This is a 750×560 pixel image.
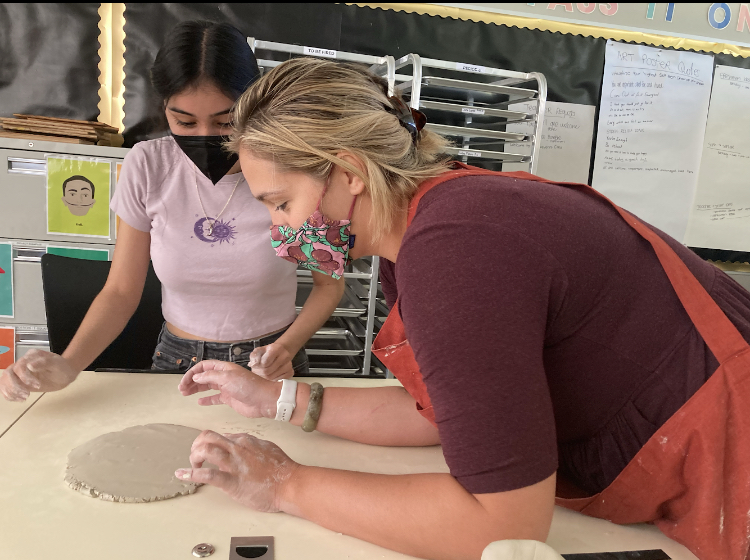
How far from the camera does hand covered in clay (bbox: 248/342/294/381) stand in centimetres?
132

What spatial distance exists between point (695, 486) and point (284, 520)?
59cm

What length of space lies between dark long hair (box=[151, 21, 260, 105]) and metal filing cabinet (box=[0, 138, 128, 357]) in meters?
1.29

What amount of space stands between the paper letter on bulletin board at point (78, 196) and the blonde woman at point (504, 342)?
1794 millimetres

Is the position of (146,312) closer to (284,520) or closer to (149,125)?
(284,520)

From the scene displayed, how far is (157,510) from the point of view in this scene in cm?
85

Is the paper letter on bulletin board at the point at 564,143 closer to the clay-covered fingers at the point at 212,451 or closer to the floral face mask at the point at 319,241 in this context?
the floral face mask at the point at 319,241

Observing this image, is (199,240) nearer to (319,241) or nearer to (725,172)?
(319,241)

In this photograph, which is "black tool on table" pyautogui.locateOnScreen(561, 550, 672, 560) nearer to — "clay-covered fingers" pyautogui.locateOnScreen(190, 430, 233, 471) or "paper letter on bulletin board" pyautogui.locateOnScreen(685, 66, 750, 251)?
"clay-covered fingers" pyautogui.locateOnScreen(190, 430, 233, 471)

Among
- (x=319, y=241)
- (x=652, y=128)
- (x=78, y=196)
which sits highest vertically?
(x=652, y=128)

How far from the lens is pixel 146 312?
1.74 metres

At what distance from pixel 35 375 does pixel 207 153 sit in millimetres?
642

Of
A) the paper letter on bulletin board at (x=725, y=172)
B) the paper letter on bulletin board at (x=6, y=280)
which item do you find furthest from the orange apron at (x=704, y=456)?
the paper letter on bulletin board at (x=725, y=172)

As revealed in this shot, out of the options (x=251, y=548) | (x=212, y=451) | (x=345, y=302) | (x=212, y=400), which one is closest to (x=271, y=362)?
Answer: (x=212, y=400)

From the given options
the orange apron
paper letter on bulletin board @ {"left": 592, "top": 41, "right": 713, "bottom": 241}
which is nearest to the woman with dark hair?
the orange apron
